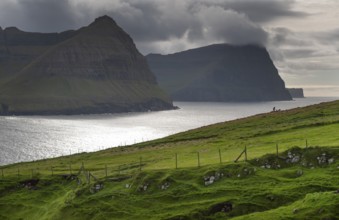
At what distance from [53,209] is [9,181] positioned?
2107 centimetres

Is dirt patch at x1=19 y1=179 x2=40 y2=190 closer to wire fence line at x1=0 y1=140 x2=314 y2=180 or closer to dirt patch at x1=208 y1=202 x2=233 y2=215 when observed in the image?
wire fence line at x1=0 y1=140 x2=314 y2=180

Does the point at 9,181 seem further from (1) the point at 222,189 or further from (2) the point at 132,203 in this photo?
(1) the point at 222,189

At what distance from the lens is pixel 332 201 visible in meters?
34.6

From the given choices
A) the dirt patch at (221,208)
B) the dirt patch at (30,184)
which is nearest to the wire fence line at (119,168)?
the dirt patch at (30,184)

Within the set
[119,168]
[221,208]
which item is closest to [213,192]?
[221,208]

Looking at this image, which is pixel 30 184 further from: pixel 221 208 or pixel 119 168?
pixel 221 208

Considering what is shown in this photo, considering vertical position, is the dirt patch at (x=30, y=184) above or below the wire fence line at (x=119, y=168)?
below

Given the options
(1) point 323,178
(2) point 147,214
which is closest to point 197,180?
(2) point 147,214

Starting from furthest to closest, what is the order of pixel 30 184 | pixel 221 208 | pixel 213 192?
pixel 30 184 < pixel 213 192 < pixel 221 208

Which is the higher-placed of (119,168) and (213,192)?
(119,168)

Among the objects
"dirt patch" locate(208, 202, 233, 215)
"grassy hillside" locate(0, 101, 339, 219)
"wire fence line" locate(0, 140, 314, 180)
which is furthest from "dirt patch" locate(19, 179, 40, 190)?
"dirt patch" locate(208, 202, 233, 215)

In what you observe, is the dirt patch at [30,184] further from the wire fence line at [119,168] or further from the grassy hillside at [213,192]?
the wire fence line at [119,168]

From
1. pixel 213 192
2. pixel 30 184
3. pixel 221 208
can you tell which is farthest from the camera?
pixel 30 184

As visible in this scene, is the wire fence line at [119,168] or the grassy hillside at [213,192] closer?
the grassy hillside at [213,192]
